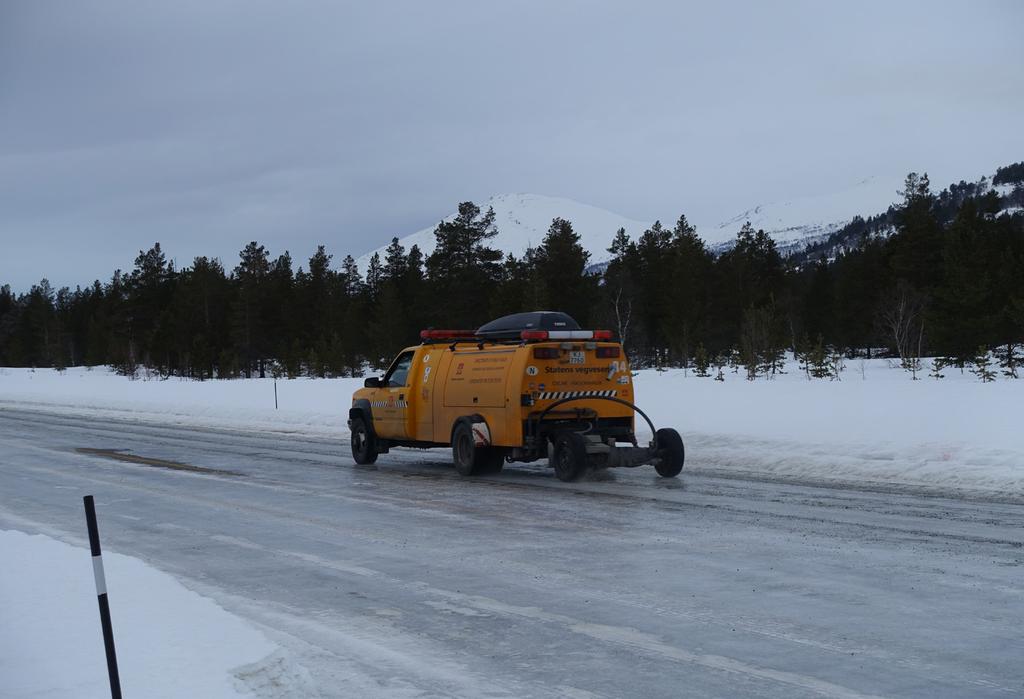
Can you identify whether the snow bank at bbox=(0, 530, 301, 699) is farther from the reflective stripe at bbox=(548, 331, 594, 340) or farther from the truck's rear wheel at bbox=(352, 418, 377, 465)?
the truck's rear wheel at bbox=(352, 418, 377, 465)

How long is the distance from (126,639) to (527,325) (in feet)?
37.5

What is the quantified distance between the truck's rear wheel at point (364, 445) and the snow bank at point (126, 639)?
10449 mm

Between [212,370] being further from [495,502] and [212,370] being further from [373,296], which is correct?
[495,502]

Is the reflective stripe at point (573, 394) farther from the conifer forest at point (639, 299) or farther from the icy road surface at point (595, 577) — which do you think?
the conifer forest at point (639, 299)

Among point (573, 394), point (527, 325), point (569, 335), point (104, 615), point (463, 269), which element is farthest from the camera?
point (463, 269)

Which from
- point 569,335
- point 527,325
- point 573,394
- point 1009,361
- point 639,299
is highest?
point 639,299

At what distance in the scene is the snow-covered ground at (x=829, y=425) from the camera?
49.4 ft

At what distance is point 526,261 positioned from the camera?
81625 mm

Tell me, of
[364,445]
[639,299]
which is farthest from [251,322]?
[364,445]

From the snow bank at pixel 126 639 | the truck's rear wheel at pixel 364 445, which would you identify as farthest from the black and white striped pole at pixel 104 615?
the truck's rear wheel at pixel 364 445

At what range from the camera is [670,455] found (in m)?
15.5

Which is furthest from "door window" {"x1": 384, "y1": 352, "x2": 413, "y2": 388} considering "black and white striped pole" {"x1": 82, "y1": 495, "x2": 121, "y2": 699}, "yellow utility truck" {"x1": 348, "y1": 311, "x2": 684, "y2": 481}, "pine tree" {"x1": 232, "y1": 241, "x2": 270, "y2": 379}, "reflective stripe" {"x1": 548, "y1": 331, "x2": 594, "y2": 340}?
"pine tree" {"x1": 232, "y1": 241, "x2": 270, "y2": 379}

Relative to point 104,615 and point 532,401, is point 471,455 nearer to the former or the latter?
point 532,401

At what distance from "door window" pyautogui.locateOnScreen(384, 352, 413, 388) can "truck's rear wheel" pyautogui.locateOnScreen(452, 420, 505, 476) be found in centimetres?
206
